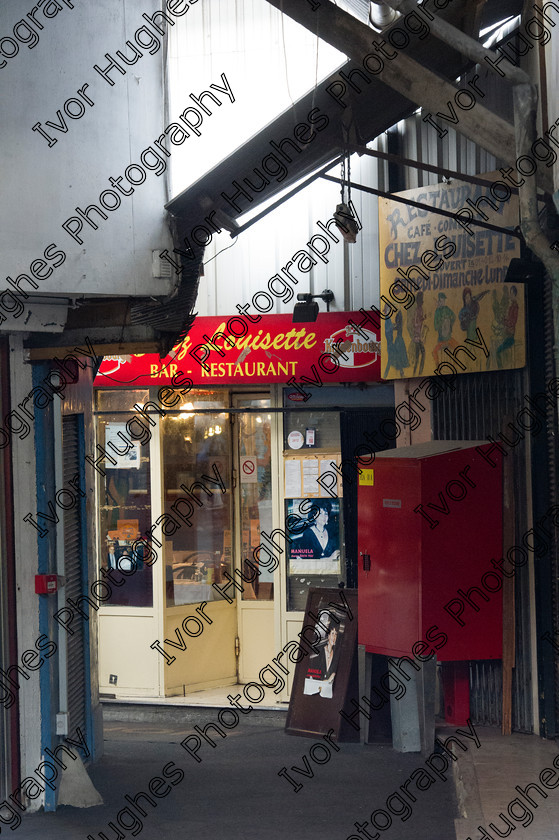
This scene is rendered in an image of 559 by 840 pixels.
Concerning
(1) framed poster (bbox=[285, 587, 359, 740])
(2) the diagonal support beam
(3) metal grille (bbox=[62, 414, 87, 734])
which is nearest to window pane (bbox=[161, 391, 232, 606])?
(1) framed poster (bbox=[285, 587, 359, 740])

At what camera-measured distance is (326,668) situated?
8.04 metres

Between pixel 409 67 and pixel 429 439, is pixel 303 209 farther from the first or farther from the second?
pixel 409 67

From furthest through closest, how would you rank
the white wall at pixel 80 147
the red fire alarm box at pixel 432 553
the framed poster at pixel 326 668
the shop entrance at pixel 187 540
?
the shop entrance at pixel 187 540 → the framed poster at pixel 326 668 → the red fire alarm box at pixel 432 553 → the white wall at pixel 80 147

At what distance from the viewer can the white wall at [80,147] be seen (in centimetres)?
577

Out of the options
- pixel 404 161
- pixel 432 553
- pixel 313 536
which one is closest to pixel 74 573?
pixel 313 536

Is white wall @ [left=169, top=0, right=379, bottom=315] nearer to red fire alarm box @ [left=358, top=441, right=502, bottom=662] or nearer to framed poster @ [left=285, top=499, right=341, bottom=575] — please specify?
framed poster @ [left=285, top=499, right=341, bottom=575]

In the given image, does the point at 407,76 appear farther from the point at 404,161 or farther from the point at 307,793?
the point at 307,793

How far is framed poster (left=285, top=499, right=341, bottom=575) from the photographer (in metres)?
8.91

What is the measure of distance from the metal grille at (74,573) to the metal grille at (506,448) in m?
3.05

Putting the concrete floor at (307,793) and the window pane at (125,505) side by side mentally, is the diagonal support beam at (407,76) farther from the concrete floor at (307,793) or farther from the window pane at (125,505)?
the window pane at (125,505)

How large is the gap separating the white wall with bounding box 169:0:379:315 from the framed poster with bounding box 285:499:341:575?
190cm

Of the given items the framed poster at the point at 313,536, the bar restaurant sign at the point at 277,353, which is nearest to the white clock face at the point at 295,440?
the framed poster at the point at 313,536

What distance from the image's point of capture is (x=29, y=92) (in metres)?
5.84

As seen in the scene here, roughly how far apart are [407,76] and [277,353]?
3.24m
